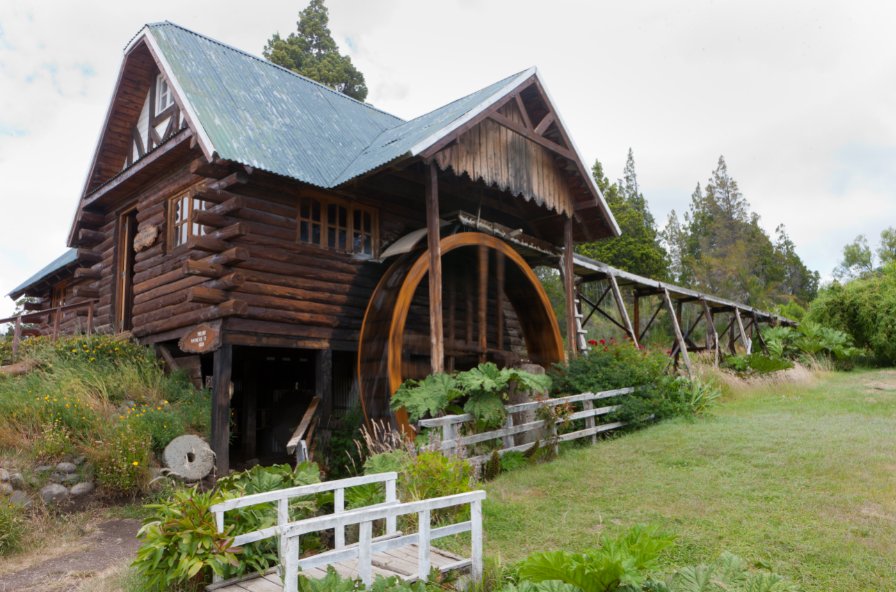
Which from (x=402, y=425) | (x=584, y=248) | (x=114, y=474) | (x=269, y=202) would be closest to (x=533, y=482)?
(x=402, y=425)

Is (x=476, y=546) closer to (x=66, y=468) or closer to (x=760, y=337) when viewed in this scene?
(x=66, y=468)

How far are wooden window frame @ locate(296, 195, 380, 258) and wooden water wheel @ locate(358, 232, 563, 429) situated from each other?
892 mm

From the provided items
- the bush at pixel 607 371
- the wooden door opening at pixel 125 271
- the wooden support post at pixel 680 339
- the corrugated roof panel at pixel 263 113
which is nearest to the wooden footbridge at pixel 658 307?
the wooden support post at pixel 680 339

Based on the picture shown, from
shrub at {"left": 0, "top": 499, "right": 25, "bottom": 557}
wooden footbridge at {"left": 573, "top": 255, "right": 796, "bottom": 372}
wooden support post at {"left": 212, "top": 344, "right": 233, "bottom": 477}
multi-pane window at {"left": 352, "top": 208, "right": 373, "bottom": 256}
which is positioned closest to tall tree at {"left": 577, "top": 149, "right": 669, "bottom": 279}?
wooden footbridge at {"left": 573, "top": 255, "right": 796, "bottom": 372}

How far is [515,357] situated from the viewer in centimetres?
1227

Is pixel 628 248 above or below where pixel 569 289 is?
above

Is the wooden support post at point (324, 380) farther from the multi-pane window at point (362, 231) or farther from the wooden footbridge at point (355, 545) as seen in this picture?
the wooden footbridge at point (355, 545)

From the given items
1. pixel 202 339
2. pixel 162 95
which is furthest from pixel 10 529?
pixel 162 95

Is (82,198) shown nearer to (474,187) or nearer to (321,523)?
(474,187)

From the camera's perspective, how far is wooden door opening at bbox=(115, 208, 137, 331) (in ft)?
39.7

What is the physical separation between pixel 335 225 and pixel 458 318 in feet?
10.1

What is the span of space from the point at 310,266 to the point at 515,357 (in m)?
4.17

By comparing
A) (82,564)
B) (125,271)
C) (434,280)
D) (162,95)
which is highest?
(162,95)

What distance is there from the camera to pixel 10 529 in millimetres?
6434
